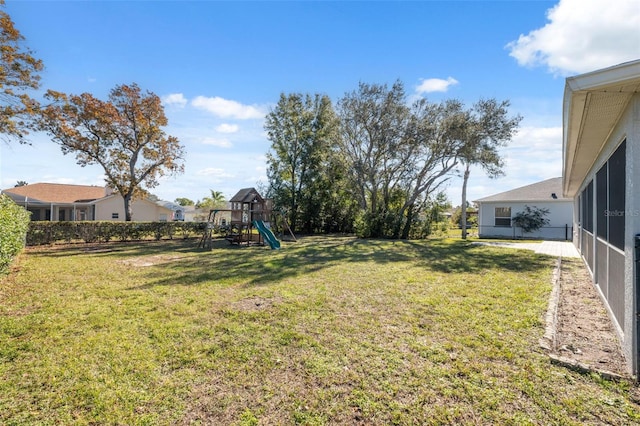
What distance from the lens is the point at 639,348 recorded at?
8.89 ft

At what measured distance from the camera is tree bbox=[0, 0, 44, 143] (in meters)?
11.8

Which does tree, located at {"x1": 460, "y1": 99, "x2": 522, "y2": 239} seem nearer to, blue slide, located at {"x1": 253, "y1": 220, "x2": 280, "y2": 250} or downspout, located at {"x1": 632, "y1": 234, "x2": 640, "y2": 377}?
blue slide, located at {"x1": 253, "y1": 220, "x2": 280, "y2": 250}

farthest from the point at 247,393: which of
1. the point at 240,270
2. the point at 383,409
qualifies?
the point at 240,270

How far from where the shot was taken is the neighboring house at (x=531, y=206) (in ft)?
62.7

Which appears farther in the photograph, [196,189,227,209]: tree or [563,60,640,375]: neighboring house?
[196,189,227,209]: tree

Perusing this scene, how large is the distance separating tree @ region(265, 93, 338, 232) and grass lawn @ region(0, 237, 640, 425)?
1852 cm

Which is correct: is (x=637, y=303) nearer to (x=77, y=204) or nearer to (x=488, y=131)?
(x=488, y=131)

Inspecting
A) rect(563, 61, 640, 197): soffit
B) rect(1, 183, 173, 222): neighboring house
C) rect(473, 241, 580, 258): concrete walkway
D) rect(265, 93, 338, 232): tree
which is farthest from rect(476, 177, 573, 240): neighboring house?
rect(1, 183, 173, 222): neighboring house

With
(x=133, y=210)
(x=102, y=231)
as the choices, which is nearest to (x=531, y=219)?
(x=102, y=231)

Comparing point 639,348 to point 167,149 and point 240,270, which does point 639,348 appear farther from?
point 167,149

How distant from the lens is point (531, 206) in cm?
1994

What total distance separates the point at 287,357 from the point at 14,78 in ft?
54.7

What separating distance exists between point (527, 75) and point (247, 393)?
10919 millimetres

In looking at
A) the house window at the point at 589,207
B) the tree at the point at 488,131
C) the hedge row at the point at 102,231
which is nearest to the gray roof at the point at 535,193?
the tree at the point at 488,131
